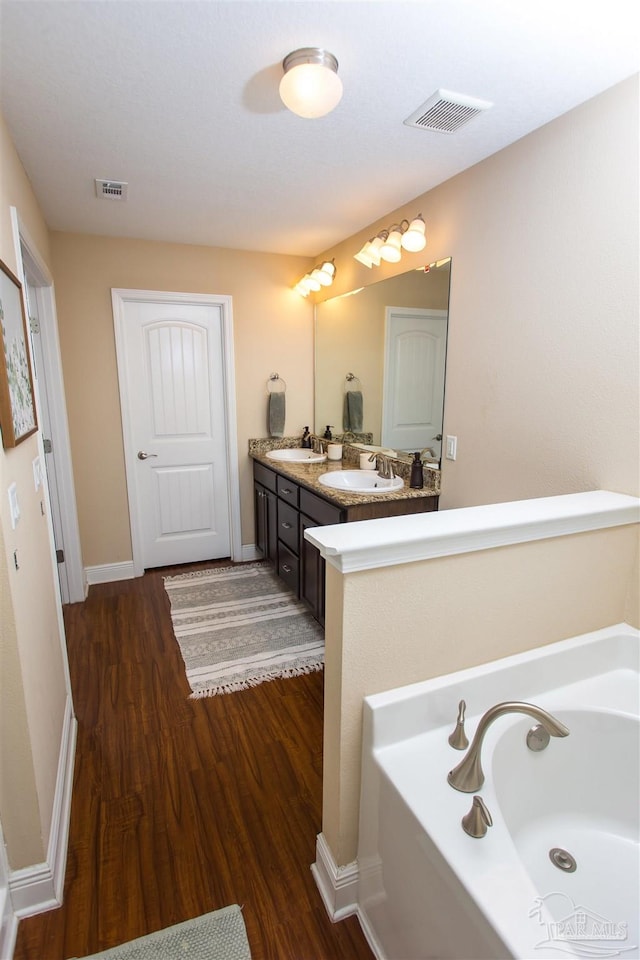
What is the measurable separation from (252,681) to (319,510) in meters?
0.91

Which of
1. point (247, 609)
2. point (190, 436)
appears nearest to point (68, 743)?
point (247, 609)

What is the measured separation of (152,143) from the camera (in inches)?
74.6

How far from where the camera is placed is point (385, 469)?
290 centimetres

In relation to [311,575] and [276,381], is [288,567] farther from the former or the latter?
[276,381]

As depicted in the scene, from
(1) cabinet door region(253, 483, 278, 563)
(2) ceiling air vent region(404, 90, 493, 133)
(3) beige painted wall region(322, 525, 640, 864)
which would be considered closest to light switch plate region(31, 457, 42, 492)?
(3) beige painted wall region(322, 525, 640, 864)

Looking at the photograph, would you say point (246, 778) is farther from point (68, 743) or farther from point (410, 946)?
point (410, 946)

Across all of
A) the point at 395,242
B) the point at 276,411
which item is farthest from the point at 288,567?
the point at 395,242

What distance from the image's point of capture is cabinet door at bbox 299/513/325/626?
2.63 metres

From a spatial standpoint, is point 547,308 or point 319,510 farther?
point 319,510

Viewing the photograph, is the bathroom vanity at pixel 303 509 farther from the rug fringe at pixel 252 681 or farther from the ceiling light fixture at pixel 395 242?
the ceiling light fixture at pixel 395 242

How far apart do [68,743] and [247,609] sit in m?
1.31

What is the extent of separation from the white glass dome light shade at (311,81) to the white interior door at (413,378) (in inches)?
45.9

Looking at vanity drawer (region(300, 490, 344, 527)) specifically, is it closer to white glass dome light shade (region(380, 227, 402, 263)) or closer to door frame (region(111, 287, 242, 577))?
door frame (region(111, 287, 242, 577))

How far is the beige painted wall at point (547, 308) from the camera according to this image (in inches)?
61.2
